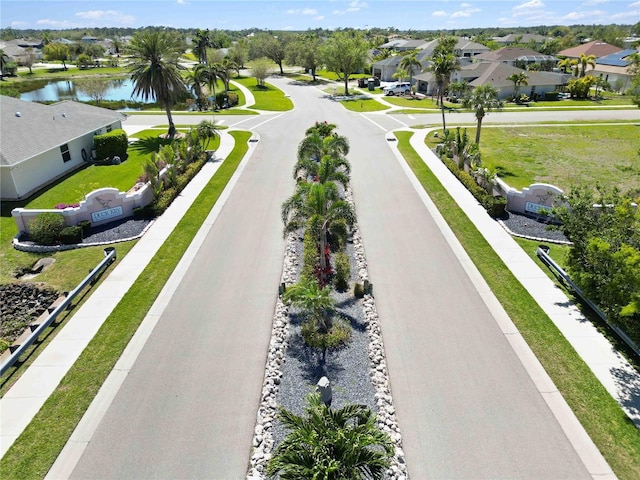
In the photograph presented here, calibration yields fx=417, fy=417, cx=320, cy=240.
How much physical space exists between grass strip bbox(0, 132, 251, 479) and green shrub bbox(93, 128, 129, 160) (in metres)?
16.6

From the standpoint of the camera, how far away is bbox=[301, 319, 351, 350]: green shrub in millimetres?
13062

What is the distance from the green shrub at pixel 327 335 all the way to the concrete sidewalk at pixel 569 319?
285 inches

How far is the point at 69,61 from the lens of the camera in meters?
128

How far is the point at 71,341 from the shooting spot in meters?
13.7

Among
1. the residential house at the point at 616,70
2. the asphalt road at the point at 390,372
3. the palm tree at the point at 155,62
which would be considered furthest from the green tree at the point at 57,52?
the residential house at the point at 616,70

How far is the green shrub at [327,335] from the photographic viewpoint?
13062mm

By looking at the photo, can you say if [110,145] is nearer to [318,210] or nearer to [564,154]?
[318,210]

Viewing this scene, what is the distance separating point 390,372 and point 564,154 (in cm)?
2973

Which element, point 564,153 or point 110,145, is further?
point 564,153

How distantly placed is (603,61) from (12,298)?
94.7 metres

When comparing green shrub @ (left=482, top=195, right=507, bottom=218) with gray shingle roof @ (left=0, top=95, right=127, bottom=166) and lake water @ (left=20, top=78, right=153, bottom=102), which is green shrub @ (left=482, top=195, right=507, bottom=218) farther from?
lake water @ (left=20, top=78, right=153, bottom=102)

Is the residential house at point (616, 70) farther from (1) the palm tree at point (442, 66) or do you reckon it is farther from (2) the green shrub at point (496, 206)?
(2) the green shrub at point (496, 206)

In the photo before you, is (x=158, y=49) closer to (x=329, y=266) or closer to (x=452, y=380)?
(x=329, y=266)

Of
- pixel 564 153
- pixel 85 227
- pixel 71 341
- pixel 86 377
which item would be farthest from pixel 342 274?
pixel 564 153
